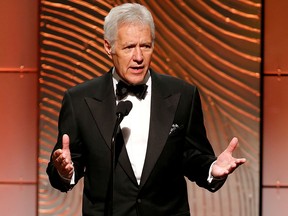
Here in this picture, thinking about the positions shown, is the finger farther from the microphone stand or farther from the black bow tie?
the black bow tie

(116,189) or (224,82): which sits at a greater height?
(224,82)

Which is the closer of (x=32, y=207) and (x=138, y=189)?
(x=138, y=189)

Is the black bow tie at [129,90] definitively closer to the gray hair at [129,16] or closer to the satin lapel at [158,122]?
the satin lapel at [158,122]

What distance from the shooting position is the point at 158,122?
2.67 metres

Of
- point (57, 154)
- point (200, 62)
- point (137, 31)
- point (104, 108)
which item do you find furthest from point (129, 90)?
point (200, 62)

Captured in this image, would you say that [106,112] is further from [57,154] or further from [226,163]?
[226,163]

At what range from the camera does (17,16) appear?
436 centimetres

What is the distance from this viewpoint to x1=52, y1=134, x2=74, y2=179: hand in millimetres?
2422

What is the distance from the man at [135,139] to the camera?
2.60 metres

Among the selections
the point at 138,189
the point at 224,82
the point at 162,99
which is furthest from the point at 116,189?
the point at 224,82

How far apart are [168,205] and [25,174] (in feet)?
6.31

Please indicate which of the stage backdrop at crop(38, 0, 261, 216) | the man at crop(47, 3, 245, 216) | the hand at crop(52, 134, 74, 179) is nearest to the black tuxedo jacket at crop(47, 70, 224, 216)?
the man at crop(47, 3, 245, 216)

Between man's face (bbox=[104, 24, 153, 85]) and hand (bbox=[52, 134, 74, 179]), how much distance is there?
0.35 meters

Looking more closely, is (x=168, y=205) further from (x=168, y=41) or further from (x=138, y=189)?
(x=168, y=41)
